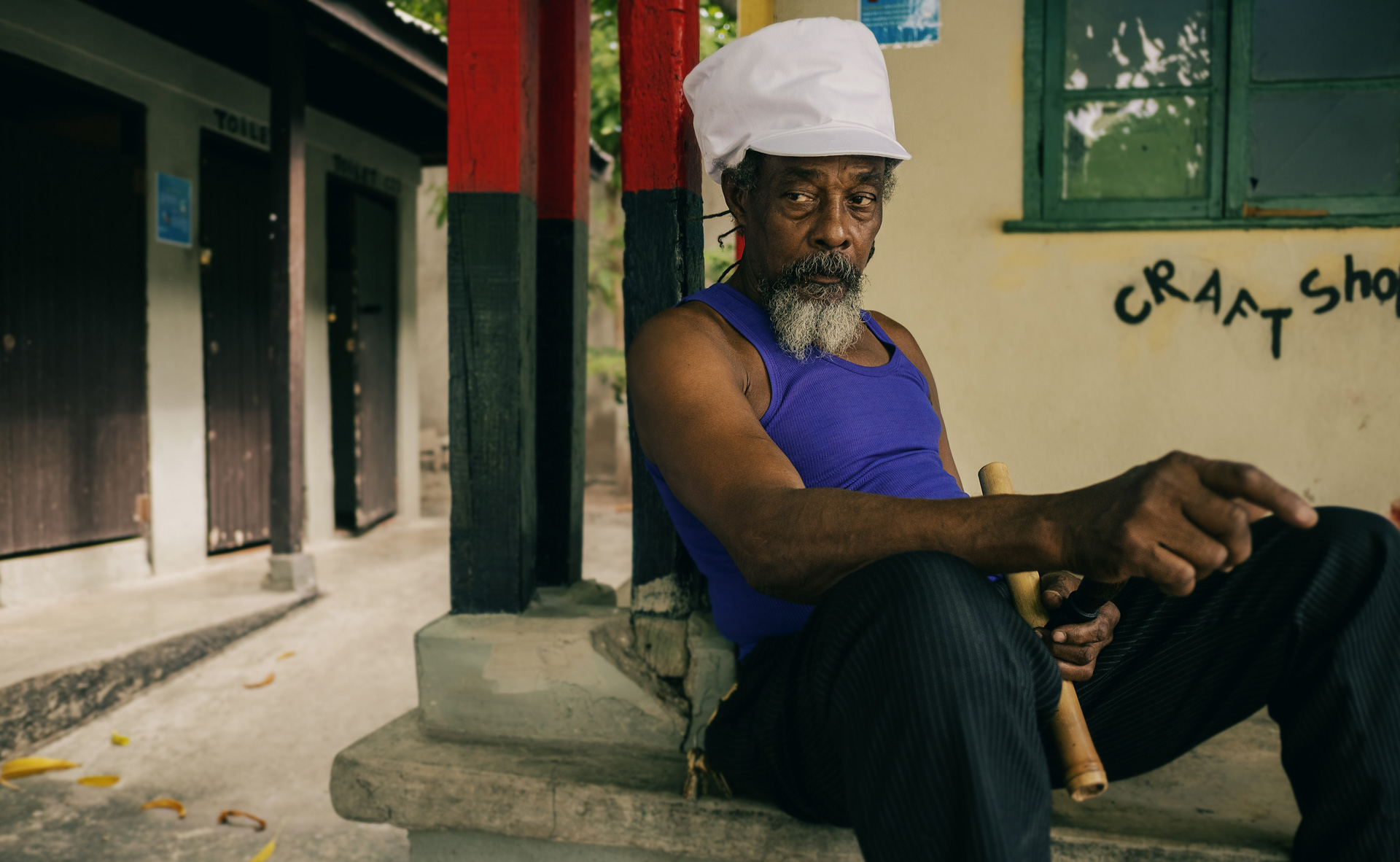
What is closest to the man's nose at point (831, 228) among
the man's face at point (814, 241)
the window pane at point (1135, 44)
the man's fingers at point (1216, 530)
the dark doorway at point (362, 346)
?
the man's face at point (814, 241)

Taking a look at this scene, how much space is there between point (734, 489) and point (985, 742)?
473mm

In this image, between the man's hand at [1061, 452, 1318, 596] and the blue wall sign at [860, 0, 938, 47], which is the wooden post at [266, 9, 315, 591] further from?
the man's hand at [1061, 452, 1318, 596]

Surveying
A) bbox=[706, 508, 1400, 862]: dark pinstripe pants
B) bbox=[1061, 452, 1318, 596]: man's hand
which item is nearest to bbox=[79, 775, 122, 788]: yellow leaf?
bbox=[706, 508, 1400, 862]: dark pinstripe pants

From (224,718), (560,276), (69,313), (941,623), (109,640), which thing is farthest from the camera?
(69,313)

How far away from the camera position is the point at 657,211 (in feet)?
6.88

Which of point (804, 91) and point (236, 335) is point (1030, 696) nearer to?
point (804, 91)

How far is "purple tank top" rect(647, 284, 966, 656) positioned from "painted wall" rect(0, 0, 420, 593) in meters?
4.13

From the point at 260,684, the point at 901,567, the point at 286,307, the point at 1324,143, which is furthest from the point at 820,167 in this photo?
the point at 286,307

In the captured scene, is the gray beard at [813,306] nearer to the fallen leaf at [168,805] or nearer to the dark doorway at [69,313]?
the fallen leaf at [168,805]

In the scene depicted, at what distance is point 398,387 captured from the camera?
783 centimetres

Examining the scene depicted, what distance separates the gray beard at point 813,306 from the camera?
1782 millimetres

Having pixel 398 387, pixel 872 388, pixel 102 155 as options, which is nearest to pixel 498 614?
pixel 872 388

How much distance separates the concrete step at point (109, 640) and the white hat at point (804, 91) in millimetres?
3047

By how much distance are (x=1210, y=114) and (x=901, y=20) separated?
910mm
